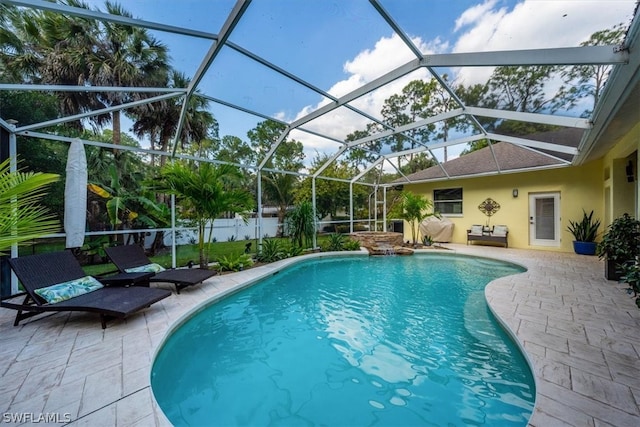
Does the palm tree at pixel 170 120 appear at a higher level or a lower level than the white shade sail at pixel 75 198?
higher

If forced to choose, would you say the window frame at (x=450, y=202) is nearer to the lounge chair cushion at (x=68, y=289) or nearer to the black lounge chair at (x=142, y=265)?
the black lounge chair at (x=142, y=265)

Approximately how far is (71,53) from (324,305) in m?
10.4

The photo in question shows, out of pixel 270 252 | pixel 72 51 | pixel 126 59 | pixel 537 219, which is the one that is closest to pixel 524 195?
pixel 537 219

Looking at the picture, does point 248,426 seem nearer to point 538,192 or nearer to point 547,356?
point 547,356

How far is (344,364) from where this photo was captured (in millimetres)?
3275

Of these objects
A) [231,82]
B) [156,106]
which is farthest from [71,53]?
[231,82]

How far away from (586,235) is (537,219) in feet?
5.99

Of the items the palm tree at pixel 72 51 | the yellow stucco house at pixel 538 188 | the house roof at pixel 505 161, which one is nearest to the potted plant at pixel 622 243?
the yellow stucco house at pixel 538 188

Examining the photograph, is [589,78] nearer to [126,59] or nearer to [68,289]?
[68,289]

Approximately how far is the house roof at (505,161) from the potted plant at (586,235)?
2.28m

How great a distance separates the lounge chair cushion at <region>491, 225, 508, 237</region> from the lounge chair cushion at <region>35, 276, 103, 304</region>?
13818mm

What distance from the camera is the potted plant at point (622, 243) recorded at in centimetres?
531

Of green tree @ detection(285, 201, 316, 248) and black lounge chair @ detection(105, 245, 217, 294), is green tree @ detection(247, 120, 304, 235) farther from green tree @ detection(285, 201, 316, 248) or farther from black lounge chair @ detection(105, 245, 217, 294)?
black lounge chair @ detection(105, 245, 217, 294)

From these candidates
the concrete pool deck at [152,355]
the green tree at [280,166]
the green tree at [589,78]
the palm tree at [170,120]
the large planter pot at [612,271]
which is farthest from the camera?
the green tree at [280,166]
